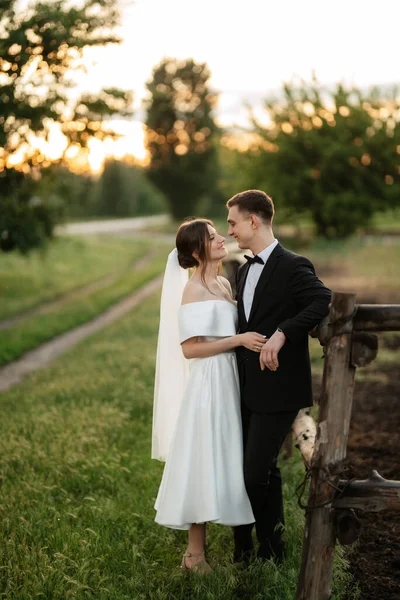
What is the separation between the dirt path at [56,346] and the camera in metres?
10.1

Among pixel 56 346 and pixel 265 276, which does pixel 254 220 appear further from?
pixel 56 346

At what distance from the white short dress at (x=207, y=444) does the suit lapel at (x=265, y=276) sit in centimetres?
22

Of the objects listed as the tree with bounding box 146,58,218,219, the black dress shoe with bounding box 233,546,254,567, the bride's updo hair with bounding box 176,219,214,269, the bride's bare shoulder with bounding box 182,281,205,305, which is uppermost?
the tree with bounding box 146,58,218,219

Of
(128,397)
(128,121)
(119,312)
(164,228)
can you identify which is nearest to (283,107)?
(128,121)

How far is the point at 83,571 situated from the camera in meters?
3.81

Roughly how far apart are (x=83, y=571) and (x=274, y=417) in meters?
1.34

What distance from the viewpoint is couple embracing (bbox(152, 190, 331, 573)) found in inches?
142

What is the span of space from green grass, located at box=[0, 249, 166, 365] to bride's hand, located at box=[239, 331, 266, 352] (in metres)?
7.94

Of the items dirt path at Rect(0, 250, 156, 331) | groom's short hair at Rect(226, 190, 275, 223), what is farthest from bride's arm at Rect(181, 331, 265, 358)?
dirt path at Rect(0, 250, 156, 331)

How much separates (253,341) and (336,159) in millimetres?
12648

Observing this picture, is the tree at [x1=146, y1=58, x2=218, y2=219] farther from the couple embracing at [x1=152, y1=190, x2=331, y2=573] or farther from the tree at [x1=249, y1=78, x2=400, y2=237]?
the couple embracing at [x1=152, y1=190, x2=331, y2=573]

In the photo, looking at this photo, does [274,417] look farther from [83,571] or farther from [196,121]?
[196,121]

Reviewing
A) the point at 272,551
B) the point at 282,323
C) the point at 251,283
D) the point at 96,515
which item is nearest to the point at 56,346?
the point at 96,515

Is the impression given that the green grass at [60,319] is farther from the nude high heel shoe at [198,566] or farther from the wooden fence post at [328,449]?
the wooden fence post at [328,449]
